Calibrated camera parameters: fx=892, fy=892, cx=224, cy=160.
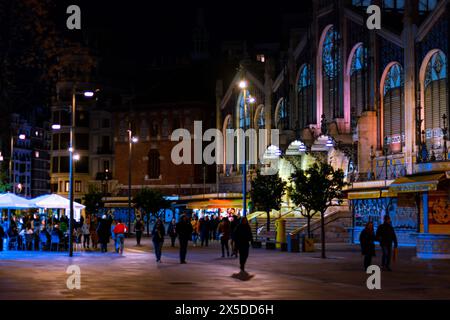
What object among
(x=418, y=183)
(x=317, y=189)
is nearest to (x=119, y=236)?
(x=317, y=189)

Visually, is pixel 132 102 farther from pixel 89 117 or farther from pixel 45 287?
pixel 45 287

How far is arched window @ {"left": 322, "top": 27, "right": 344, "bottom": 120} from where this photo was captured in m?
57.2

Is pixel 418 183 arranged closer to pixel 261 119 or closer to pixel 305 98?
pixel 305 98

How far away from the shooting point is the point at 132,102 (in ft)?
300

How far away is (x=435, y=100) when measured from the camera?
45.9 m

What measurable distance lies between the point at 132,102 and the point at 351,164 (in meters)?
40.6

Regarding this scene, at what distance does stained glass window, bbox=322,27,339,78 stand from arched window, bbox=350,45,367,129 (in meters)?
2.31

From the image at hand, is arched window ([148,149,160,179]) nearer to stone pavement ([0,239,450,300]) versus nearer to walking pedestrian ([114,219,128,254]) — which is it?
walking pedestrian ([114,219,128,254])

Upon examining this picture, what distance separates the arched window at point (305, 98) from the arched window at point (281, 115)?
166 centimetres

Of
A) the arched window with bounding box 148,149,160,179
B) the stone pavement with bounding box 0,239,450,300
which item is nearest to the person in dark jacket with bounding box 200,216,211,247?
the stone pavement with bounding box 0,239,450,300

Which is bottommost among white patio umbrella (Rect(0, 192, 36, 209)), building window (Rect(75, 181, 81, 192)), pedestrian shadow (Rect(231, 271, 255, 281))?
pedestrian shadow (Rect(231, 271, 255, 281))

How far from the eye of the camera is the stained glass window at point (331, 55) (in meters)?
57.4
